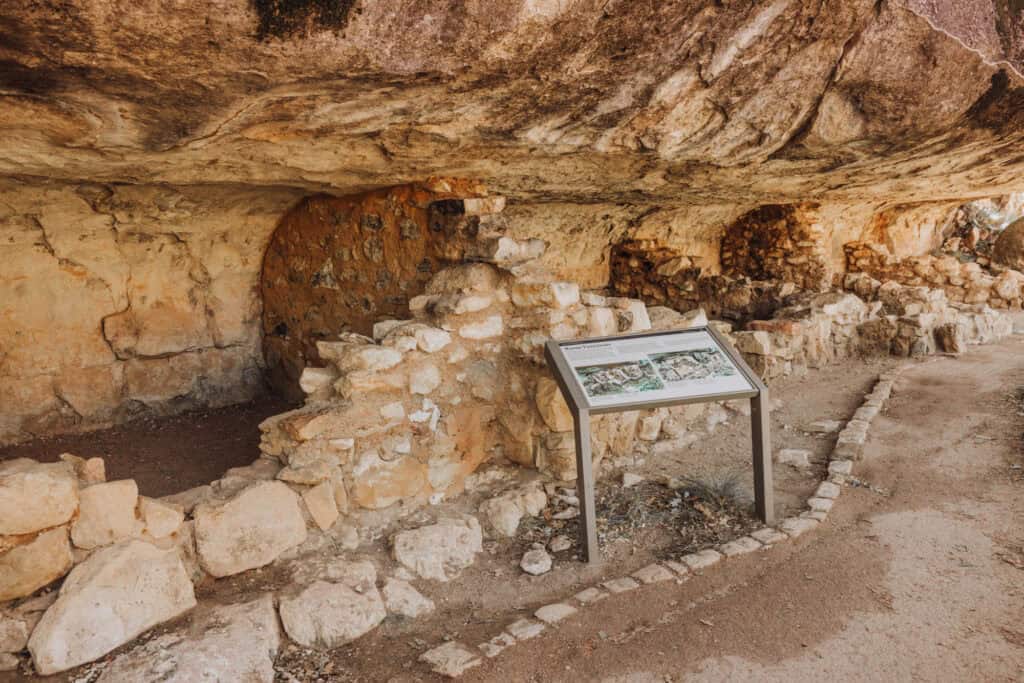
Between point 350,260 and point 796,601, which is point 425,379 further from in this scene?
point 796,601

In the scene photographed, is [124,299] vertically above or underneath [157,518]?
above

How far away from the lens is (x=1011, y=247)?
493 inches

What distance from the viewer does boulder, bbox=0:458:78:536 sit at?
243 centimetres

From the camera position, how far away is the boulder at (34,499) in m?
→ 2.43

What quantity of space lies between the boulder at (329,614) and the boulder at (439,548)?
0.30m

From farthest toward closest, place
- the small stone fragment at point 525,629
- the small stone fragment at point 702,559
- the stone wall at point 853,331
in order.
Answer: the stone wall at point 853,331, the small stone fragment at point 702,559, the small stone fragment at point 525,629

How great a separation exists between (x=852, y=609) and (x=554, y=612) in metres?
1.21

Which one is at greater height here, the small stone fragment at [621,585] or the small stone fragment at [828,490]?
the small stone fragment at [828,490]

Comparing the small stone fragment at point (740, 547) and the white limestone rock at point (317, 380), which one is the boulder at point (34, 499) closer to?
the white limestone rock at point (317, 380)

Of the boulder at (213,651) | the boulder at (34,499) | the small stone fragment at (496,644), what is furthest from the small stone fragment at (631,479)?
the boulder at (34,499)

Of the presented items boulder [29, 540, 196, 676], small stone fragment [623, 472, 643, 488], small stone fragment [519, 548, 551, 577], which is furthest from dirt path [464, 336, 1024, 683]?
boulder [29, 540, 196, 676]

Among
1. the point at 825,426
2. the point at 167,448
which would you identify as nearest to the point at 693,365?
the point at 825,426

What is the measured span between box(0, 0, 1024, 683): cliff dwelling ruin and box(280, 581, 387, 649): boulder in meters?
0.01

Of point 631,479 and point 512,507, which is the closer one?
point 512,507
